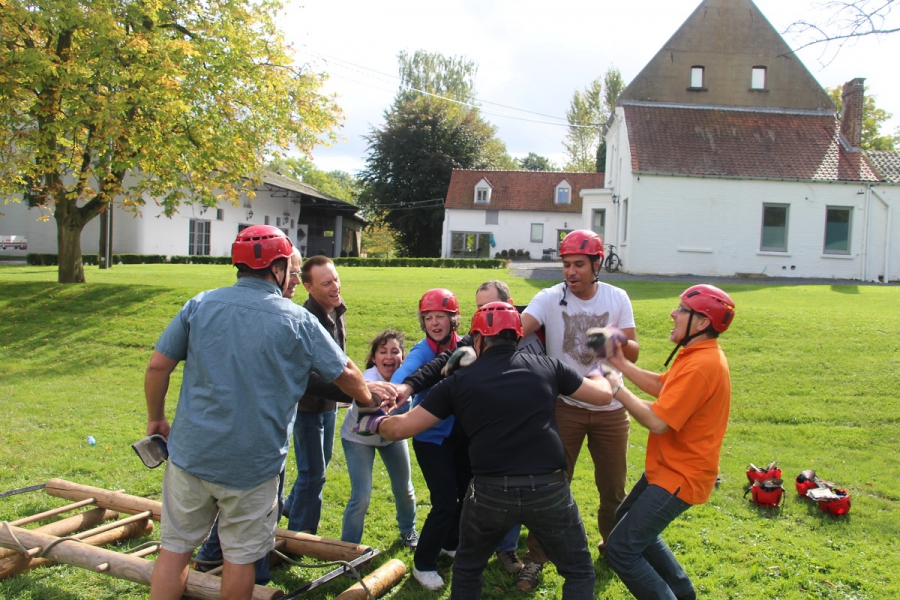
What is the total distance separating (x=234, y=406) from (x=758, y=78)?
30678 mm

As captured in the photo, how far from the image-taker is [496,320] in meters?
3.62

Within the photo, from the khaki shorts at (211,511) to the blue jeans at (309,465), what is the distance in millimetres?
1457

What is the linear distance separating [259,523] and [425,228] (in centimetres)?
4841

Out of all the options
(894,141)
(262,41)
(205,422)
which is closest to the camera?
(205,422)

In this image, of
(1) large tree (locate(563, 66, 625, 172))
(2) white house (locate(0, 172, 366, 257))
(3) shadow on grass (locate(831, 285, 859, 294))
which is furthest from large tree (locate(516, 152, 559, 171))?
(3) shadow on grass (locate(831, 285, 859, 294))

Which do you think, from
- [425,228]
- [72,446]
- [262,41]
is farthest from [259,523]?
[425,228]

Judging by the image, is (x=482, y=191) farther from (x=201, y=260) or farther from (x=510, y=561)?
(x=510, y=561)

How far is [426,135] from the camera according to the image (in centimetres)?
5184

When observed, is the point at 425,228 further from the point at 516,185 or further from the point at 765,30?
the point at 765,30

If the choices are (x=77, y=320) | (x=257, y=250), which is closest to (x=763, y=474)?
(x=257, y=250)

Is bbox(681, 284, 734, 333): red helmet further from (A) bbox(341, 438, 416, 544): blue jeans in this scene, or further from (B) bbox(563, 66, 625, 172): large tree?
(B) bbox(563, 66, 625, 172): large tree

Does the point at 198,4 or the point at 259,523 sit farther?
the point at 198,4

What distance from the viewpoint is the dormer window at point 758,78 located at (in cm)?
2880

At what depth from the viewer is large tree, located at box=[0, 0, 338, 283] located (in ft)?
47.1
